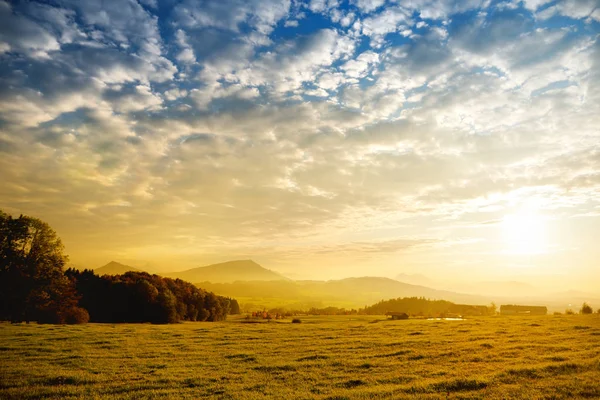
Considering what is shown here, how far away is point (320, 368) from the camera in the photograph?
23344mm

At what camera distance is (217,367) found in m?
25.1

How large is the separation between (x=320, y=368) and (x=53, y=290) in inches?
2162

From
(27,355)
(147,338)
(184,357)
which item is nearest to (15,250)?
(147,338)

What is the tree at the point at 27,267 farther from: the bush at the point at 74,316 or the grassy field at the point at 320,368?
the grassy field at the point at 320,368

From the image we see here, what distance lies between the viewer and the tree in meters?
53.2

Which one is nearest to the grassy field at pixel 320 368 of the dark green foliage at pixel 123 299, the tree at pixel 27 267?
the tree at pixel 27 267

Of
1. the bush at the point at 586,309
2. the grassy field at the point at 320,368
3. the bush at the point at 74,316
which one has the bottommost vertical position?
the bush at the point at 74,316

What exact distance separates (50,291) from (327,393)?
5994 cm

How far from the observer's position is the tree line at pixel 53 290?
53531 mm

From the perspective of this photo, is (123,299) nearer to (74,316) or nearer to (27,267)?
(74,316)

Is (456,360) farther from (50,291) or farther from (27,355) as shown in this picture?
(50,291)

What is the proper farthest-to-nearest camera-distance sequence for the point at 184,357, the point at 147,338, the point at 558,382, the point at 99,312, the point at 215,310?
1. the point at 215,310
2. the point at 99,312
3. the point at 147,338
4. the point at 184,357
5. the point at 558,382

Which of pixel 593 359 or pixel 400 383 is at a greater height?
pixel 593 359

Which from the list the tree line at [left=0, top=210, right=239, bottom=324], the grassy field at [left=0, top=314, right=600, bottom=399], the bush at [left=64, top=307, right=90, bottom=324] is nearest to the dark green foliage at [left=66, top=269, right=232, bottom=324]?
the tree line at [left=0, top=210, right=239, bottom=324]
